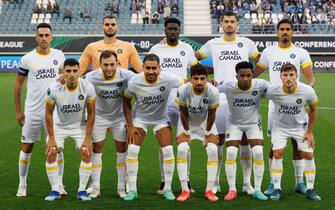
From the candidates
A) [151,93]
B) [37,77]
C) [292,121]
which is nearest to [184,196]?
[151,93]

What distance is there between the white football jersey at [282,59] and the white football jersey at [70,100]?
8.68 feet

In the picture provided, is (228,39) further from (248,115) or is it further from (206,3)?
(206,3)

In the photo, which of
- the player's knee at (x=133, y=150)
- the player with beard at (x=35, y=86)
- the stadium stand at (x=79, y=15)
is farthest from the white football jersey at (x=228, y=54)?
the stadium stand at (x=79, y=15)

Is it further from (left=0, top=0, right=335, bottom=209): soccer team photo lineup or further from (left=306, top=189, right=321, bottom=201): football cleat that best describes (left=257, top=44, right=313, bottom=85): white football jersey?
(left=306, top=189, right=321, bottom=201): football cleat

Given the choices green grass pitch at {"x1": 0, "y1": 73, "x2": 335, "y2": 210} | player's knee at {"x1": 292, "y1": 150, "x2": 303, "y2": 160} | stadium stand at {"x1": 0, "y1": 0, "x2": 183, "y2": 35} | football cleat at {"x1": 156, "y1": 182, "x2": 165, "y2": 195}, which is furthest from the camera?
stadium stand at {"x1": 0, "y1": 0, "x2": 183, "y2": 35}

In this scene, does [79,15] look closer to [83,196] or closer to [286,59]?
[286,59]

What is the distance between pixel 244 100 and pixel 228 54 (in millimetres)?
823

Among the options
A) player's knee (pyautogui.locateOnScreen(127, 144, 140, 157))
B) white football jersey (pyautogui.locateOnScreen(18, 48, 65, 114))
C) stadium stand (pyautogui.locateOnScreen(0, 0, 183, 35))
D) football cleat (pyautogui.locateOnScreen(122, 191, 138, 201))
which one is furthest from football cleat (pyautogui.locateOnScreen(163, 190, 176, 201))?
stadium stand (pyautogui.locateOnScreen(0, 0, 183, 35))

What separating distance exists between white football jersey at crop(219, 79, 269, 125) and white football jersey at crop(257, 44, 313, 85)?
495 mm

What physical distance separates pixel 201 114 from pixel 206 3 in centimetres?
3428

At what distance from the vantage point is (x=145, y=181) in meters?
9.80

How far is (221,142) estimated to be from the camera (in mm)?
9273

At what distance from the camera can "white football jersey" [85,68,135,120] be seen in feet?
28.5

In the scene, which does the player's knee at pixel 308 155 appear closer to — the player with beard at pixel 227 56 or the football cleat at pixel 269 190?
the football cleat at pixel 269 190
